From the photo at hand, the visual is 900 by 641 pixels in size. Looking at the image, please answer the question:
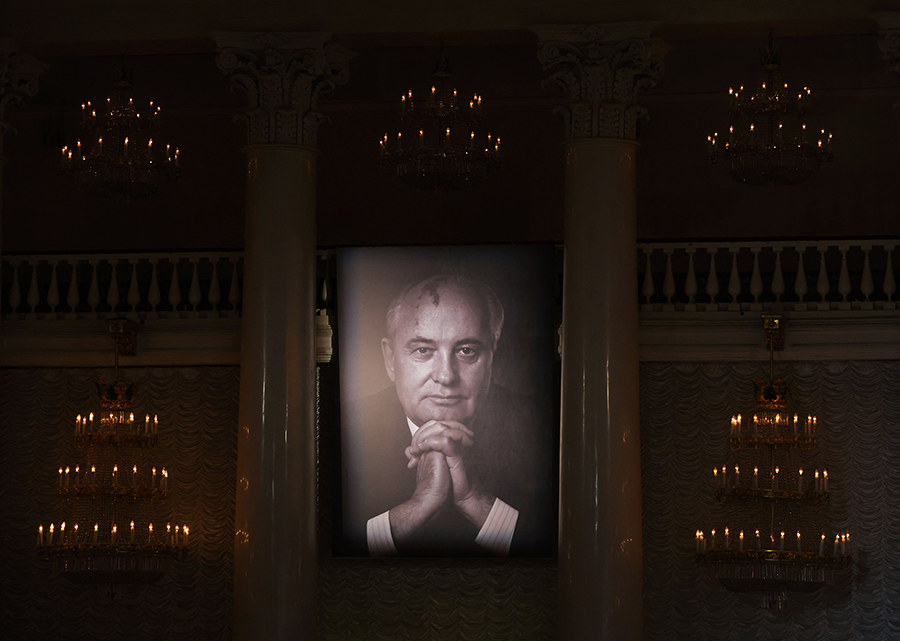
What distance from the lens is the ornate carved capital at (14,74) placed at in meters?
9.20

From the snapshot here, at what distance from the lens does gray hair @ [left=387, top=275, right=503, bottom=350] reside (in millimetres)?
9531

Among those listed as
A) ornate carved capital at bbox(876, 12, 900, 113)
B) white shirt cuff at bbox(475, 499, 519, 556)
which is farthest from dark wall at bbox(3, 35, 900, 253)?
white shirt cuff at bbox(475, 499, 519, 556)

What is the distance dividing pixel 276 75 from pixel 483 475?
3670mm

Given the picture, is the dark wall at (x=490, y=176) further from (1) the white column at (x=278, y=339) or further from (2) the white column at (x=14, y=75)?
(1) the white column at (x=278, y=339)

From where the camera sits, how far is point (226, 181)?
13.0 m

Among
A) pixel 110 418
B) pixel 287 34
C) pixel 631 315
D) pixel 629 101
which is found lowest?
pixel 110 418

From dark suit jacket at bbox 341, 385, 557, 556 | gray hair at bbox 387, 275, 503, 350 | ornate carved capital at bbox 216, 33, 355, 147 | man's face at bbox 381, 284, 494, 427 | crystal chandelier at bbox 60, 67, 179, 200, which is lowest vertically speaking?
dark suit jacket at bbox 341, 385, 557, 556

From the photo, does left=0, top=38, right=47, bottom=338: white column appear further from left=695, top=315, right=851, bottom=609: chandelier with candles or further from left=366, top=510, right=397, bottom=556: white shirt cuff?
left=695, top=315, right=851, bottom=609: chandelier with candles

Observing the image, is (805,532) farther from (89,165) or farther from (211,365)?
(89,165)

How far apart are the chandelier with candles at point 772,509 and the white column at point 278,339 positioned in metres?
3.14

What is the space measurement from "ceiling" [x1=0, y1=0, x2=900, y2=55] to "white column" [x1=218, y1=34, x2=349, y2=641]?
240 mm

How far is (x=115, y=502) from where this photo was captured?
31.6 ft

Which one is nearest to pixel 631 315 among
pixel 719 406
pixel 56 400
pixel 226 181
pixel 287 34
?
pixel 719 406

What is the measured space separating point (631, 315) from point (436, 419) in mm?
1993
